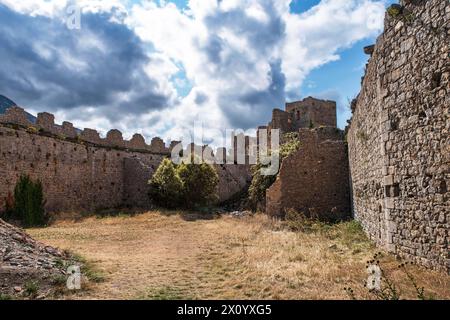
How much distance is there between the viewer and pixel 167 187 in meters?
22.0

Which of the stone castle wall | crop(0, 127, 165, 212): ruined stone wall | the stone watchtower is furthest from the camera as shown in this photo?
the stone watchtower

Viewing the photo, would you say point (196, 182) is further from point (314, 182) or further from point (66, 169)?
point (314, 182)

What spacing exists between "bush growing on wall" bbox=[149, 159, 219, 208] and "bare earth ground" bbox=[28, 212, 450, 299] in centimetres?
798

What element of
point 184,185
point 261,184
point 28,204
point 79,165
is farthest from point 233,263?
point 79,165

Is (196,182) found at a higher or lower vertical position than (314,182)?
higher

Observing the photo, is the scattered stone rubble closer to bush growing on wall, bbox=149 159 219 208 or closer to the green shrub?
the green shrub

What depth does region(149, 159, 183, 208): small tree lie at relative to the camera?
2189 centimetres

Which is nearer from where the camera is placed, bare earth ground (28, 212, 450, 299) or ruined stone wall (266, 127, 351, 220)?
bare earth ground (28, 212, 450, 299)

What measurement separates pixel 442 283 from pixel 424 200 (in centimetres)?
155

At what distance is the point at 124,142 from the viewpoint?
2764 cm

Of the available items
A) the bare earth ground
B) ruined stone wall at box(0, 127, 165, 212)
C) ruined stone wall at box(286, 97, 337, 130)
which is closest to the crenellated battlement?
ruined stone wall at box(0, 127, 165, 212)

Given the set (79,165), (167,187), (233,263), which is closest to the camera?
(233,263)

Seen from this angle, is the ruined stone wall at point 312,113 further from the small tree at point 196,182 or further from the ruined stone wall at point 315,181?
the ruined stone wall at point 315,181

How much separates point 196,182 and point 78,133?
29.8 ft
